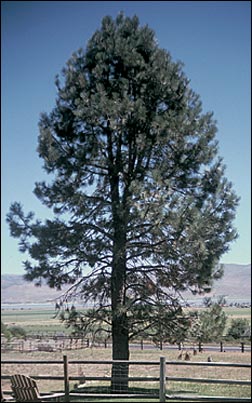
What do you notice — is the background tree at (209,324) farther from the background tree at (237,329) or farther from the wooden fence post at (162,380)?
the wooden fence post at (162,380)

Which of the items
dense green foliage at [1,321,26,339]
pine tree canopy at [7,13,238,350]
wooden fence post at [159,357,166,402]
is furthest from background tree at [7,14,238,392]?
dense green foliage at [1,321,26,339]

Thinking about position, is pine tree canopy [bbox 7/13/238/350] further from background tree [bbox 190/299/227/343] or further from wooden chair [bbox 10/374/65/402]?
wooden chair [bbox 10/374/65/402]

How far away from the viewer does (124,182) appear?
12.4 metres

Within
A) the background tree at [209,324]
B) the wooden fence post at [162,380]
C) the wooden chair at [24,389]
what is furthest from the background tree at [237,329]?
the wooden chair at [24,389]

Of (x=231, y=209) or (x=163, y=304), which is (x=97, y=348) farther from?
(x=231, y=209)

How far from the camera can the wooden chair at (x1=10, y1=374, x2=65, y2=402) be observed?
29.5 feet

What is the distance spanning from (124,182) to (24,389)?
17.6 feet

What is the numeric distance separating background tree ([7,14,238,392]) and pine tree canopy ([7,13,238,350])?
25mm

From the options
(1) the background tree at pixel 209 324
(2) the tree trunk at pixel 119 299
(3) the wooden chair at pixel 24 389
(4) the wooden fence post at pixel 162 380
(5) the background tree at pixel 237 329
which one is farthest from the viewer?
(5) the background tree at pixel 237 329

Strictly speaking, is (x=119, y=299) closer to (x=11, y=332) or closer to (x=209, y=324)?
(x=209, y=324)

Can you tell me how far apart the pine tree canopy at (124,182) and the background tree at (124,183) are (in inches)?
1.0

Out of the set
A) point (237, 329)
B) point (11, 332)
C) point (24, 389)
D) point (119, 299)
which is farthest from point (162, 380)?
point (11, 332)

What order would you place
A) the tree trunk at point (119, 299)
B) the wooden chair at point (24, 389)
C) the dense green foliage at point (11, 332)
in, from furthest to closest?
1. the dense green foliage at point (11, 332)
2. the tree trunk at point (119, 299)
3. the wooden chair at point (24, 389)

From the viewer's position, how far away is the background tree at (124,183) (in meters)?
11.9
